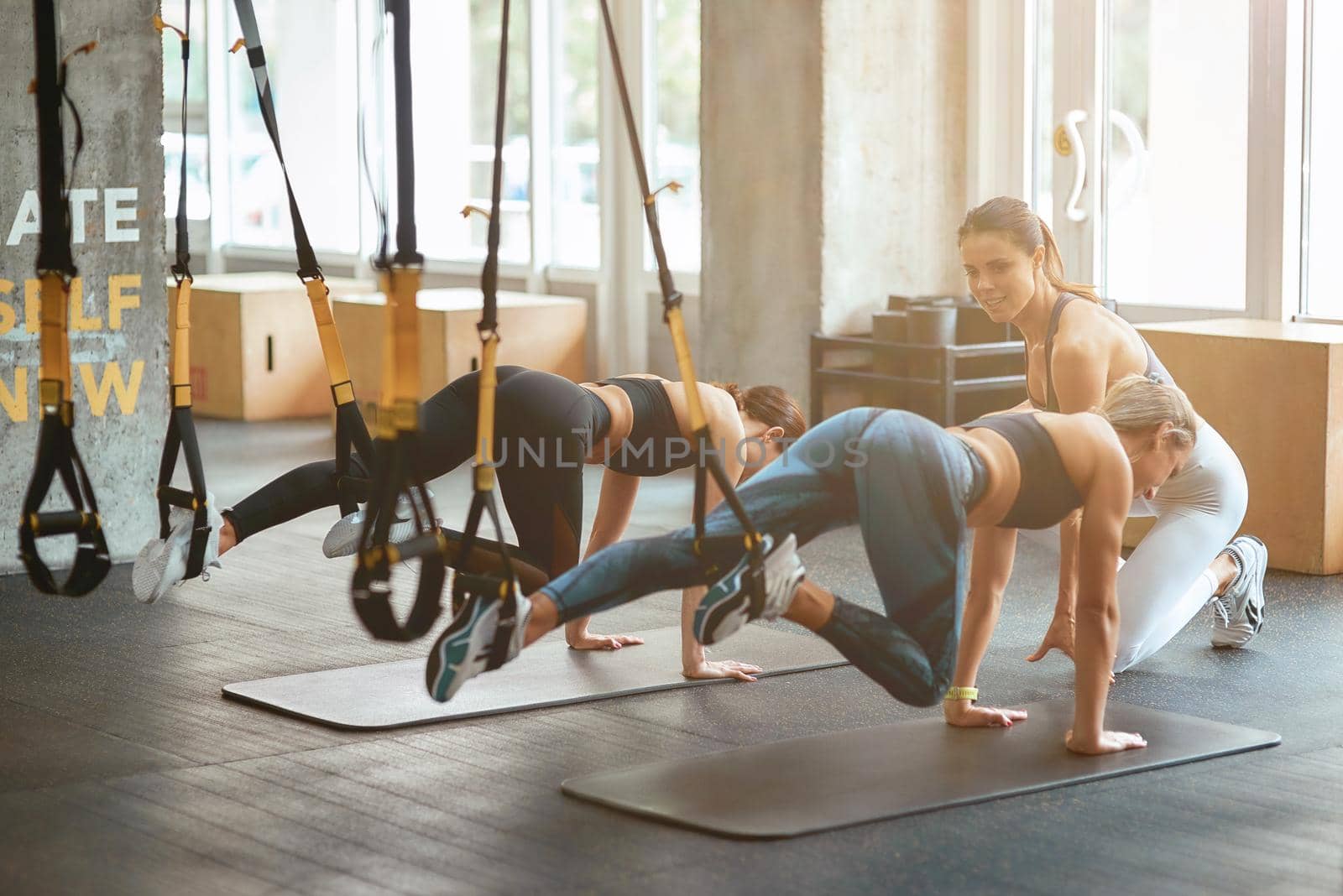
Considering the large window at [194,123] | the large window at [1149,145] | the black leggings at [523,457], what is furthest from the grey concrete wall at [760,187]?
the large window at [194,123]

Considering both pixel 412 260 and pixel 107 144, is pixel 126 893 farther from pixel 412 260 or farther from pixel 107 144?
pixel 107 144

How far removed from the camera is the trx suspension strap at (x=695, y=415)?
2.99 m

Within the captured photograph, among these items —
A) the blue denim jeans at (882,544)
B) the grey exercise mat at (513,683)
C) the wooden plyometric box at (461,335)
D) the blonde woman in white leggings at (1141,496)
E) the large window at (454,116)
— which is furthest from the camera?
the large window at (454,116)

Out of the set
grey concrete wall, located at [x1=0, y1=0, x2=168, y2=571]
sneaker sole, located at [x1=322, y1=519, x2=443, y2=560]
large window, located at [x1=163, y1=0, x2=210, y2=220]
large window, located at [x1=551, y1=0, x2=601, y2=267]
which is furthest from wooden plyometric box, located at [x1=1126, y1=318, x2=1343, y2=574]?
large window, located at [x1=163, y1=0, x2=210, y2=220]

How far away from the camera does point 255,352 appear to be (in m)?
9.85

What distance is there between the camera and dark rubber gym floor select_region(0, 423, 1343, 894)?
2.84 meters

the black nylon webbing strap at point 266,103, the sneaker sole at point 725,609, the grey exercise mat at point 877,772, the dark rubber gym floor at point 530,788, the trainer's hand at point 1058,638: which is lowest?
the dark rubber gym floor at point 530,788

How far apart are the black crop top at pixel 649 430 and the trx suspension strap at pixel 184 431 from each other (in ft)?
3.18

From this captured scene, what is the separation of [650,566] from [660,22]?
632 cm

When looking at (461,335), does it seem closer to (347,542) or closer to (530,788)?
(347,542)

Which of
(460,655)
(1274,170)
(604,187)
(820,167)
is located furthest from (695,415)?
(604,187)

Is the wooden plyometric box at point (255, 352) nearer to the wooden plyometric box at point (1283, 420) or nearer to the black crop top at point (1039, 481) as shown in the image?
the wooden plyometric box at point (1283, 420)

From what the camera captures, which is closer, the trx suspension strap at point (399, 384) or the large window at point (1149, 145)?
the trx suspension strap at point (399, 384)

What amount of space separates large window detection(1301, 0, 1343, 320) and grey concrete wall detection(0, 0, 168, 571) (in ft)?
13.3
